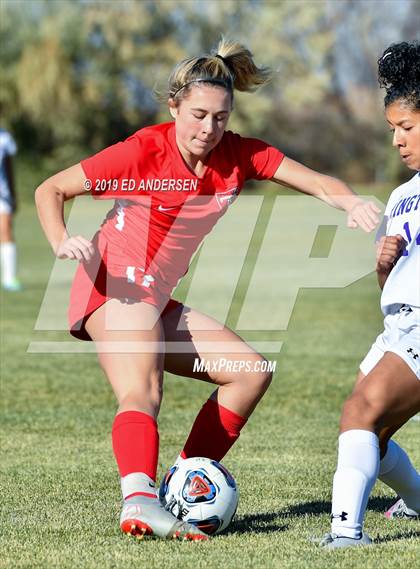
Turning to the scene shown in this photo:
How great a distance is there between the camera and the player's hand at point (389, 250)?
168 inches

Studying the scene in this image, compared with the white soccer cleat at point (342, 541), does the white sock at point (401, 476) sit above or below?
below

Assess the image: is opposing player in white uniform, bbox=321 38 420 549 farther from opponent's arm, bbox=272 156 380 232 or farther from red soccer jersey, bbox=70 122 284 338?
red soccer jersey, bbox=70 122 284 338

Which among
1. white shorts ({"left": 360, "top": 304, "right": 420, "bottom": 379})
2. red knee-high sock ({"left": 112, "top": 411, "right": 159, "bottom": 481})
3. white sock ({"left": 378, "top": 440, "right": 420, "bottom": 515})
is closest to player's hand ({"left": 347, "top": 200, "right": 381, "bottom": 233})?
white shorts ({"left": 360, "top": 304, "right": 420, "bottom": 379})

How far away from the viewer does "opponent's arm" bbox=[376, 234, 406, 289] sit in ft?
14.0

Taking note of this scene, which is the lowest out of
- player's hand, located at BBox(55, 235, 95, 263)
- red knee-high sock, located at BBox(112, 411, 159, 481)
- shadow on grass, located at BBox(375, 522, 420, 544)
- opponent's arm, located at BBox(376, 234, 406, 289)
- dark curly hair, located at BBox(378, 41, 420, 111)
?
shadow on grass, located at BBox(375, 522, 420, 544)

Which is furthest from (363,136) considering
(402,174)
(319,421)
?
(319,421)

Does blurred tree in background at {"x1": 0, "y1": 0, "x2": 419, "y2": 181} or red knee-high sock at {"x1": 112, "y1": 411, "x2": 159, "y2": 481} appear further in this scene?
blurred tree in background at {"x1": 0, "y1": 0, "x2": 419, "y2": 181}

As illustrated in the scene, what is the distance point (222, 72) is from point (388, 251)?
3.77 feet

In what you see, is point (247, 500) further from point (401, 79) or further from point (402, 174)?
point (402, 174)

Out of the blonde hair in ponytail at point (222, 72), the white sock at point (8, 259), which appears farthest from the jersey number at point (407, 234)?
the white sock at point (8, 259)

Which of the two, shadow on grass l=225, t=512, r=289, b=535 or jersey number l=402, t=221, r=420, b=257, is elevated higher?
jersey number l=402, t=221, r=420, b=257

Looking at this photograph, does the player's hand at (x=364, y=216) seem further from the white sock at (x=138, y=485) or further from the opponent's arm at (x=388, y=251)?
the white sock at (x=138, y=485)

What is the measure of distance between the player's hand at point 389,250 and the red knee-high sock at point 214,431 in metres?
1.05

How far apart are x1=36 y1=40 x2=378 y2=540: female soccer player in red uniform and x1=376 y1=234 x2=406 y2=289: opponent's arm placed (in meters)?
0.17
